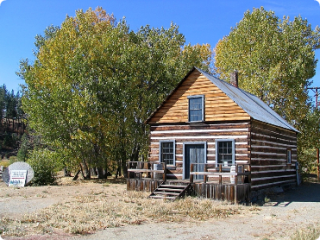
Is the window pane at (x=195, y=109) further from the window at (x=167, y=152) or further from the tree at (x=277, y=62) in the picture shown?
the tree at (x=277, y=62)

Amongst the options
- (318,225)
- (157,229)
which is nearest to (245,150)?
(318,225)

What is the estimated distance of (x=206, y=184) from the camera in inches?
677

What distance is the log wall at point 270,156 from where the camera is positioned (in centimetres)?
1859

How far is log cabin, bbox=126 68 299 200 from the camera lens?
18062 mm

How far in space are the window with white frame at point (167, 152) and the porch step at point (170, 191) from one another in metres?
2.19

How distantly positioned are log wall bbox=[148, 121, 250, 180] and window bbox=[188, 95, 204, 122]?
466 mm

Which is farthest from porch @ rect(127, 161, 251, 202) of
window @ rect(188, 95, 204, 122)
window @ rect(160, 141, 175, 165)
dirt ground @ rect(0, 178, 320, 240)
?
window @ rect(188, 95, 204, 122)

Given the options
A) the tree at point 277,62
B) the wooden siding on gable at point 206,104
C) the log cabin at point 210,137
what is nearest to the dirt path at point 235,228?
the log cabin at point 210,137

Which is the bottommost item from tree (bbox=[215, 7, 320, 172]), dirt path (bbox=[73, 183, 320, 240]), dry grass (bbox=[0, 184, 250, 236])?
dirt path (bbox=[73, 183, 320, 240])

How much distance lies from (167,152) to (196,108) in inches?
124

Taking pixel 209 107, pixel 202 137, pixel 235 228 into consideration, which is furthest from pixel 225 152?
pixel 235 228

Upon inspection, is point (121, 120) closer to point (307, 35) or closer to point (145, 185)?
point (145, 185)

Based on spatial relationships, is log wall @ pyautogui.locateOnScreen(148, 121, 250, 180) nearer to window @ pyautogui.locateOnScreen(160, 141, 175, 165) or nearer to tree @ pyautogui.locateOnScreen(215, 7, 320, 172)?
window @ pyautogui.locateOnScreen(160, 141, 175, 165)

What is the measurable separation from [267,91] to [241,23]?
7.70 meters
